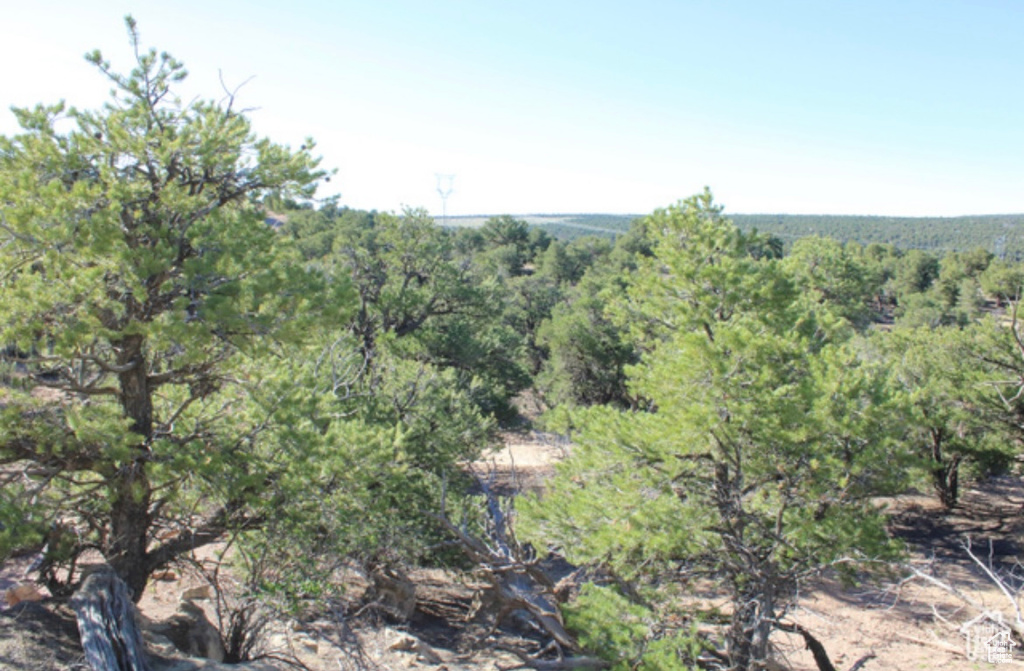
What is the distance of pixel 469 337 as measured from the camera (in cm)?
2320

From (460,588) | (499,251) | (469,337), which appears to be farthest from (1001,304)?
(460,588)

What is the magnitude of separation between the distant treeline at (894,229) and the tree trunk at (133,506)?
116 meters

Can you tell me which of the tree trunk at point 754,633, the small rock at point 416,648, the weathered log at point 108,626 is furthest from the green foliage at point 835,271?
the weathered log at point 108,626

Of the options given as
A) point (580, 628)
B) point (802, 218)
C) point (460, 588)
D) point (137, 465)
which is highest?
point (802, 218)

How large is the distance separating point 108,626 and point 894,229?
188 m

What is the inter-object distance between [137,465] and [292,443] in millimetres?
1494

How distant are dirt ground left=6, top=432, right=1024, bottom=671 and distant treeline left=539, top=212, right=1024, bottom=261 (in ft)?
338

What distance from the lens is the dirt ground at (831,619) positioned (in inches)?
301

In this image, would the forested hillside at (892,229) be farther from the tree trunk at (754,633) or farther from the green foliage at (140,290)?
the green foliage at (140,290)

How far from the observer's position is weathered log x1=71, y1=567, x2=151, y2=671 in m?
5.79

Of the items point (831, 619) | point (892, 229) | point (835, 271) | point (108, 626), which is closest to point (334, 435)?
point (108, 626)

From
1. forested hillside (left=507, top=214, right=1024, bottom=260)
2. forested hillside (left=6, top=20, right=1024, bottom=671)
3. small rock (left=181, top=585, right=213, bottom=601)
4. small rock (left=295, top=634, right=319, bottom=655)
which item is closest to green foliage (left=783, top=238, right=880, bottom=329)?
forested hillside (left=6, top=20, right=1024, bottom=671)

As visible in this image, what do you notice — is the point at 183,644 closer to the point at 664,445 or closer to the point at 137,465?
the point at 137,465

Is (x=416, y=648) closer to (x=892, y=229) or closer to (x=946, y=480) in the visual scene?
(x=946, y=480)
